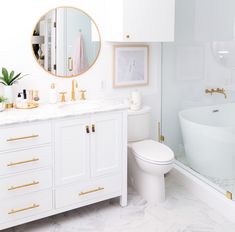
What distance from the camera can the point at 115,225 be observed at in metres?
2.65

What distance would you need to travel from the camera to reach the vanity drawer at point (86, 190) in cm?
264

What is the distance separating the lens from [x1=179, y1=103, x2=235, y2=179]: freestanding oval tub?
2854mm

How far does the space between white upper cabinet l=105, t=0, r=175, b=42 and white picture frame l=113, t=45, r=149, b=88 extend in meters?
0.24

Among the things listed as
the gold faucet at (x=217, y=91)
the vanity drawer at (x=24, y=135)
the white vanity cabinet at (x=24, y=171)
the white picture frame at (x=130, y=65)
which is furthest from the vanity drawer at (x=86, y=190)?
the gold faucet at (x=217, y=91)

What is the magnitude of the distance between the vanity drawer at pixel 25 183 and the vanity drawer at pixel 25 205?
5cm

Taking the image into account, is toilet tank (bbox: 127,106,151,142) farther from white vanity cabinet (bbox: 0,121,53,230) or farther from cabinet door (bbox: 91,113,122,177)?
white vanity cabinet (bbox: 0,121,53,230)

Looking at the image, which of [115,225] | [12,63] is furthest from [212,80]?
[12,63]

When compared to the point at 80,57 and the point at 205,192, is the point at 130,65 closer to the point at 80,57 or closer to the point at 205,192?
the point at 80,57

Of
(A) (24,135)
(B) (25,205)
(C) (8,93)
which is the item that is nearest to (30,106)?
(C) (8,93)

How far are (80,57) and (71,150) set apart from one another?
3.02 ft

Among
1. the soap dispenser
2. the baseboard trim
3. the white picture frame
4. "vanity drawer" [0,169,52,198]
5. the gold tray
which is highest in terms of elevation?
the white picture frame

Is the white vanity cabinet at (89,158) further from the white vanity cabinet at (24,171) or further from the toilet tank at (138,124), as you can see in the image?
the toilet tank at (138,124)

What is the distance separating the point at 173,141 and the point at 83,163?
122 cm

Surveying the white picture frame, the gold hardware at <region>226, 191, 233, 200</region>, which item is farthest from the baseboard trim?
the white picture frame
